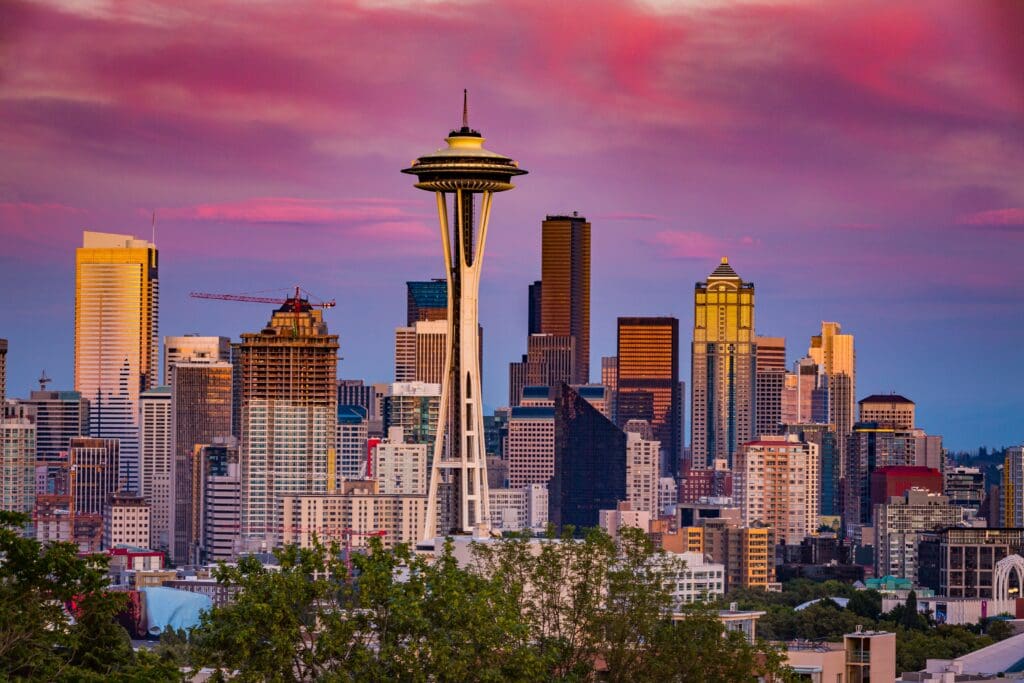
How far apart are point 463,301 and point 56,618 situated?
76.7 m

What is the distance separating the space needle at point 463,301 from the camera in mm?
114375

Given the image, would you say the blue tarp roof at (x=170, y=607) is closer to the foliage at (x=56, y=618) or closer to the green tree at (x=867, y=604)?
the green tree at (x=867, y=604)

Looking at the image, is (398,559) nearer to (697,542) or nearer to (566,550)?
(566,550)

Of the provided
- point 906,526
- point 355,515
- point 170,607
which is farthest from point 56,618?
point 906,526

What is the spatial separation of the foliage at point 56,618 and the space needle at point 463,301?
232 ft

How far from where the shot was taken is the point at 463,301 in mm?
116438

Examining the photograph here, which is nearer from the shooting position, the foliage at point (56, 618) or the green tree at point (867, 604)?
the foliage at point (56, 618)

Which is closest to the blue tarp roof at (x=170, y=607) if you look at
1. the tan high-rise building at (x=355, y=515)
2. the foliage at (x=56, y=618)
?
the tan high-rise building at (x=355, y=515)

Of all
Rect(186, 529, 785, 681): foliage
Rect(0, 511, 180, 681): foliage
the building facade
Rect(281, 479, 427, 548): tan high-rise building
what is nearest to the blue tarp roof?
Rect(281, 479, 427, 548): tan high-rise building

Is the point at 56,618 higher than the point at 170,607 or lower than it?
higher

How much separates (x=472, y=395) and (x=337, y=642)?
78.0 m

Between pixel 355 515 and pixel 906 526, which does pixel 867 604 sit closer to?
pixel 906 526

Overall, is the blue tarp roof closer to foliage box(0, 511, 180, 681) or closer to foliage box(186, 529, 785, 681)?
foliage box(186, 529, 785, 681)

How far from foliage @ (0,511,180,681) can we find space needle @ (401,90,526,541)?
70.6 metres
